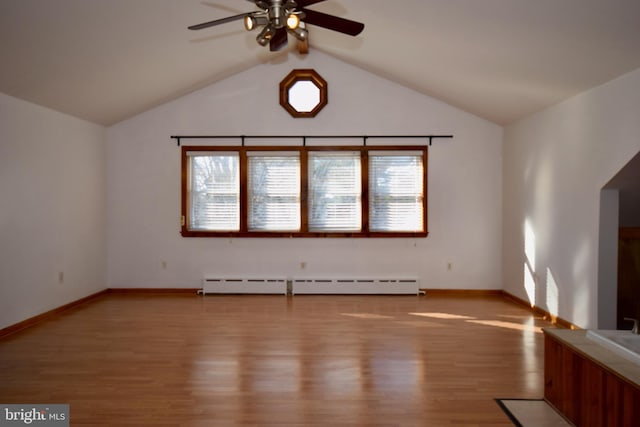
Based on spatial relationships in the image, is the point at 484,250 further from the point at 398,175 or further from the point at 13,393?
the point at 13,393

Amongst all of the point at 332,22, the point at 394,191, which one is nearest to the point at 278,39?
the point at 332,22

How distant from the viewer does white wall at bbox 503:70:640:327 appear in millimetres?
4121

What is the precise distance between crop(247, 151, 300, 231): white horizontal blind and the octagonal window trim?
2.25ft

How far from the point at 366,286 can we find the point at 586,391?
4.28m

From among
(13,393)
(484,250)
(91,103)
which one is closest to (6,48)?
(91,103)

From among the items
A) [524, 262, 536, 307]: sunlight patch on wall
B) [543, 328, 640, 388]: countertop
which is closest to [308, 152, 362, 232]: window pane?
[524, 262, 536, 307]: sunlight patch on wall

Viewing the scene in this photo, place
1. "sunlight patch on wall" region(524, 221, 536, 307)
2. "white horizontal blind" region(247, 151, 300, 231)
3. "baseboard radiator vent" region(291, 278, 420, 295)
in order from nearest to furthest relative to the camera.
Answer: "sunlight patch on wall" region(524, 221, 536, 307), "baseboard radiator vent" region(291, 278, 420, 295), "white horizontal blind" region(247, 151, 300, 231)

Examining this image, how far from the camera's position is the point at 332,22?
11.3ft

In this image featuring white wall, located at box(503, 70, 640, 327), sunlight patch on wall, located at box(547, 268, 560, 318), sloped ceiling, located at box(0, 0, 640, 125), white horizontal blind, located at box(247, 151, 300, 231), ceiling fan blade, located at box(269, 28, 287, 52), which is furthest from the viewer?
white horizontal blind, located at box(247, 151, 300, 231)

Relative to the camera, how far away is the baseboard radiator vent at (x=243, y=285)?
22.4 ft

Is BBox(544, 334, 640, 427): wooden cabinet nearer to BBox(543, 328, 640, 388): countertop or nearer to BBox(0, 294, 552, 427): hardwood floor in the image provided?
BBox(543, 328, 640, 388): countertop

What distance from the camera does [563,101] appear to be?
198 inches

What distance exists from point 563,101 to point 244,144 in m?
4.23

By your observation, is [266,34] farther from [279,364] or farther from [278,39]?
[279,364]
